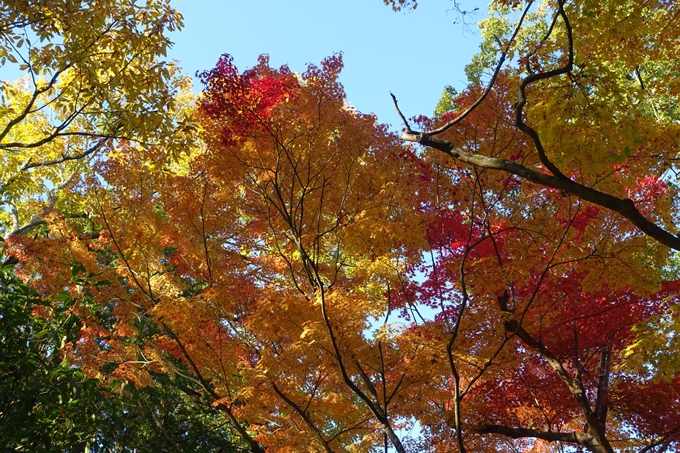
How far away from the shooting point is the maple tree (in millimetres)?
6895

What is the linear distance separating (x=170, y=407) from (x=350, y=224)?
8.00 meters

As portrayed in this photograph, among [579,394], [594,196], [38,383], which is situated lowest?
[38,383]

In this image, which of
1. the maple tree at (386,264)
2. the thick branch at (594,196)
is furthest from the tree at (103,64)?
the thick branch at (594,196)

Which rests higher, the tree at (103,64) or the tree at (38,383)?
the tree at (103,64)

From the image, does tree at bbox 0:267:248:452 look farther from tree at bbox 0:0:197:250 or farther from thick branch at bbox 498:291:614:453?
thick branch at bbox 498:291:614:453

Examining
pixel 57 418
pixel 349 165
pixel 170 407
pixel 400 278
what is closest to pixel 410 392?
pixel 400 278

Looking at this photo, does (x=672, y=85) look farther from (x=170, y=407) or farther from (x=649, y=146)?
(x=170, y=407)

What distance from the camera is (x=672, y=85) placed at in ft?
23.3

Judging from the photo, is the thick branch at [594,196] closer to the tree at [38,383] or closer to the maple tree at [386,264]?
the maple tree at [386,264]

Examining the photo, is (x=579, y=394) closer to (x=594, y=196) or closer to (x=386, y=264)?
(x=386, y=264)

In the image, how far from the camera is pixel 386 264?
7145 mm

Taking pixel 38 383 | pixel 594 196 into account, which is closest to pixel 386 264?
pixel 594 196

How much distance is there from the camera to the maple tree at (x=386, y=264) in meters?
6.89

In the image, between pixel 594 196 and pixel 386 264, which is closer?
pixel 594 196
